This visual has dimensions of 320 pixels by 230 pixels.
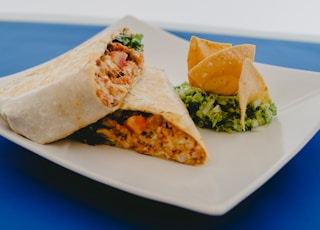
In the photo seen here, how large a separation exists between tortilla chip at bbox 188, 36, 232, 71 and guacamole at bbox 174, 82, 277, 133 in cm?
15

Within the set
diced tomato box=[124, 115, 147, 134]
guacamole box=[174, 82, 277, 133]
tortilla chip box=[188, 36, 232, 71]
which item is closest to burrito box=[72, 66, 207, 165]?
diced tomato box=[124, 115, 147, 134]

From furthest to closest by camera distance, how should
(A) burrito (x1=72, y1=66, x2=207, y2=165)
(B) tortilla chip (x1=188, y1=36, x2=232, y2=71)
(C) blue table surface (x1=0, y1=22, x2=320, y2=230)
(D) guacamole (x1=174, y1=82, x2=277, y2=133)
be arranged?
1. (B) tortilla chip (x1=188, y1=36, x2=232, y2=71)
2. (D) guacamole (x1=174, y1=82, x2=277, y2=133)
3. (A) burrito (x1=72, y1=66, x2=207, y2=165)
4. (C) blue table surface (x1=0, y1=22, x2=320, y2=230)

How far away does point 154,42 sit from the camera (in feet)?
11.7

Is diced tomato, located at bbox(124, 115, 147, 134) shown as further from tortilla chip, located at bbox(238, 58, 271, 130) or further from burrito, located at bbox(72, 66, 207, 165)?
tortilla chip, located at bbox(238, 58, 271, 130)

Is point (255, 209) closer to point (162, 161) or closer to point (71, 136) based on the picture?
point (162, 161)

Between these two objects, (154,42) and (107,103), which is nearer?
(107,103)

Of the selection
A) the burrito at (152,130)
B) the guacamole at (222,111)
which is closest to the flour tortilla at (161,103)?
the burrito at (152,130)

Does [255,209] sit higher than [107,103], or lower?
lower

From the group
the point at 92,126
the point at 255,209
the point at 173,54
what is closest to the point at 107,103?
the point at 92,126

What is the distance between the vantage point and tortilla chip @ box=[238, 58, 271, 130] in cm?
243

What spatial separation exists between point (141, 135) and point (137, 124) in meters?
0.05

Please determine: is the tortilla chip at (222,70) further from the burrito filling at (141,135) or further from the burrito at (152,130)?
the burrito filling at (141,135)

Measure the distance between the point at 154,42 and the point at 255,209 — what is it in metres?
1.79

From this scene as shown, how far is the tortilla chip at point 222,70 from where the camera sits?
258 cm
